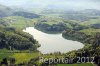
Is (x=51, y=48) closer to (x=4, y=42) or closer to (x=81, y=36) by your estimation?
(x=4, y=42)

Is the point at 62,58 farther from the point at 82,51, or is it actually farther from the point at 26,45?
the point at 26,45

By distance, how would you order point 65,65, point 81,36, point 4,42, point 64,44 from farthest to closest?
point 81,36 → point 64,44 → point 4,42 → point 65,65

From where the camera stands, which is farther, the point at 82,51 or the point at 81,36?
the point at 81,36

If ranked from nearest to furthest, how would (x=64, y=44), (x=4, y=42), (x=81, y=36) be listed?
(x=4, y=42), (x=64, y=44), (x=81, y=36)

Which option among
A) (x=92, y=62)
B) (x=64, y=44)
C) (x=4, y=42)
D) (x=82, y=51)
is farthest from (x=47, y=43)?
(x=92, y=62)

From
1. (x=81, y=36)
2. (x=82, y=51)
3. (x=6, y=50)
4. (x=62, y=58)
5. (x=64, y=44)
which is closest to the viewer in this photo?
(x=62, y=58)

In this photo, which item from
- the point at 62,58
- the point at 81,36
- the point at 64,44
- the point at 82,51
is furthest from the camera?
the point at 81,36

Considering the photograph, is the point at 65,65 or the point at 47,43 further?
the point at 47,43

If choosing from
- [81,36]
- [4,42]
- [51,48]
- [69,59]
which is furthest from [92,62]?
[81,36]

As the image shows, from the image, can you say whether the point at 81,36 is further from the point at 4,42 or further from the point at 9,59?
the point at 9,59
